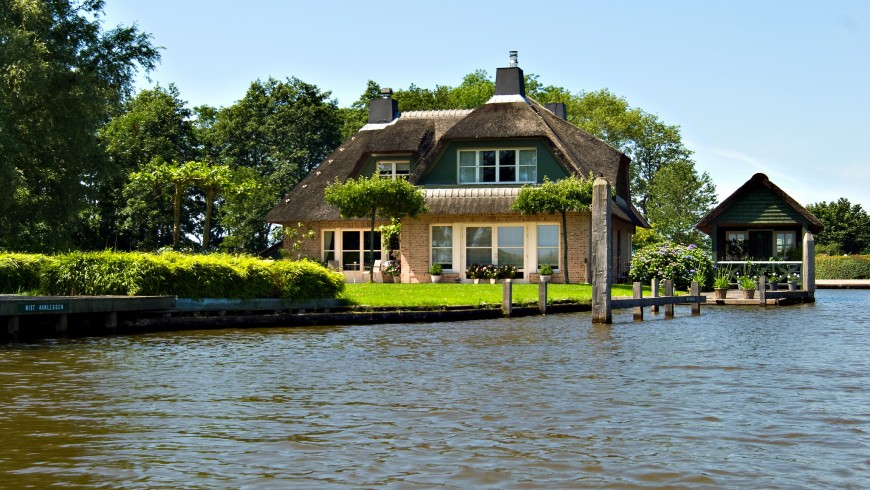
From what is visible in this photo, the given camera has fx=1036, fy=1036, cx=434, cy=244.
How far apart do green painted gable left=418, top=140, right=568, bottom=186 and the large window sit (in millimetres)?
2120

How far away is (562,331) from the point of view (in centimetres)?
2220

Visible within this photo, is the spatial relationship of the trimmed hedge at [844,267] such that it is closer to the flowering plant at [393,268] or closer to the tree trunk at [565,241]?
the tree trunk at [565,241]

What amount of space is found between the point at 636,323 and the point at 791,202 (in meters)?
15.2

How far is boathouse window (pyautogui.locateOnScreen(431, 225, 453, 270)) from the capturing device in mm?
40000

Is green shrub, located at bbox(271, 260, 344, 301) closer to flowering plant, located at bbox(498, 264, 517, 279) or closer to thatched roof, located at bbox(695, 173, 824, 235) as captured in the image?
flowering plant, located at bbox(498, 264, 517, 279)

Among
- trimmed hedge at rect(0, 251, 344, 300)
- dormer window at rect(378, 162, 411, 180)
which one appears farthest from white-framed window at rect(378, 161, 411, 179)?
trimmed hedge at rect(0, 251, 344, 300)

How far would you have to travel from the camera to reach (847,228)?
77.1 meters

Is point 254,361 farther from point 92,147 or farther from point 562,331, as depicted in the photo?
point 92,147

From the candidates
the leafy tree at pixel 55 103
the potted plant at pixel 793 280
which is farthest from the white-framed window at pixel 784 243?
the leafy tree at pixel 55 103

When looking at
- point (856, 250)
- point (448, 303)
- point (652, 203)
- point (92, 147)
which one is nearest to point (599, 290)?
point (448, 303)

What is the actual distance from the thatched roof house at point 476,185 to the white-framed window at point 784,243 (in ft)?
20.0

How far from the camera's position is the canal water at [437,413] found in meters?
8.74

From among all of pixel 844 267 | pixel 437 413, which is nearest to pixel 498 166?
pixel 437 413

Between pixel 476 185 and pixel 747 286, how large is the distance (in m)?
11.1
